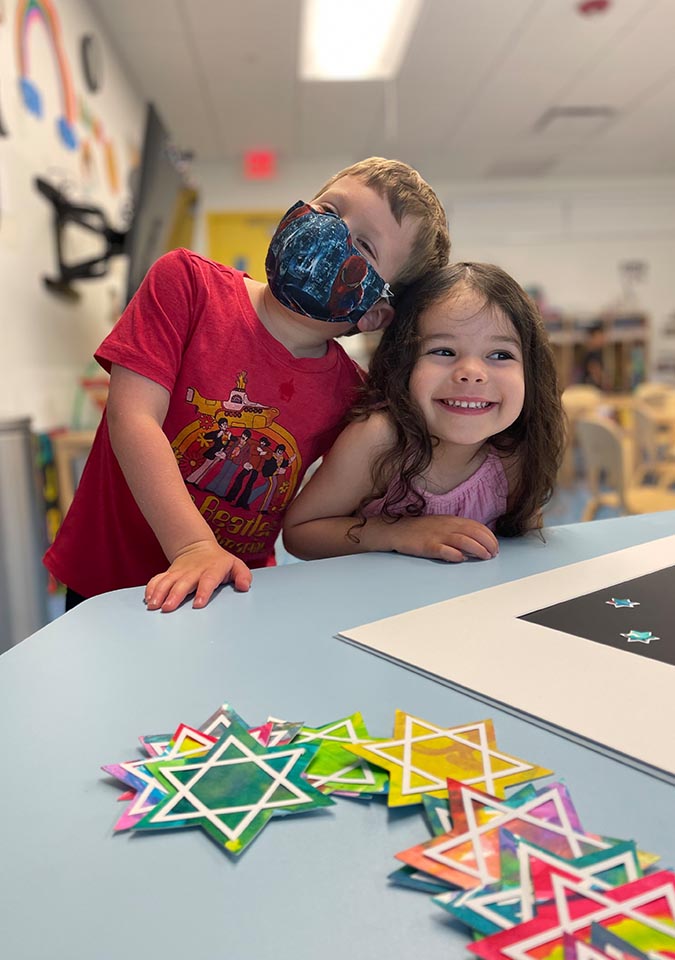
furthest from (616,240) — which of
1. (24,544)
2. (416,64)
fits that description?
(24,544)

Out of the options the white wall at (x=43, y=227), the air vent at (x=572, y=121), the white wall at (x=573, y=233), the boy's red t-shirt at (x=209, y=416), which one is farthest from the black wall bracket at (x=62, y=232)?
the white wall at (x=573, y=233)

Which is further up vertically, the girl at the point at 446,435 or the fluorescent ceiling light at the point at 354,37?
the fluorescent ceiling light at the point at 354,37

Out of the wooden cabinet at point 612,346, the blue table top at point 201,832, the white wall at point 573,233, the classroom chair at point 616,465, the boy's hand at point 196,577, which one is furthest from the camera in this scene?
the wooden cabinet at point 612,346

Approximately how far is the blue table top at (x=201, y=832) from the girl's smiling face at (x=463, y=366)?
32 centimetres

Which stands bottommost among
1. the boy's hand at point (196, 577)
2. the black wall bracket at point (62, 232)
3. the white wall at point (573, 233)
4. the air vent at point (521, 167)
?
the boy's hand at point (196, 577)

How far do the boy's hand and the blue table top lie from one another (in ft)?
0.05

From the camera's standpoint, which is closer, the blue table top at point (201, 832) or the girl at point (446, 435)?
the blue table top at point (201, 832)

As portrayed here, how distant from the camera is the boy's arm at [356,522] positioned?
2.93 ft

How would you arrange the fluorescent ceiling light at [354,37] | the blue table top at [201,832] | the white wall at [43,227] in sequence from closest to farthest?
the blue table top at [201,832], the white wall at [43,227], the fluorescent ceiling light at [354,37]

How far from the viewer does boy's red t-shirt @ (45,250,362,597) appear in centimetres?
98

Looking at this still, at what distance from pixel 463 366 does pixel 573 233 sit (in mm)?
7263

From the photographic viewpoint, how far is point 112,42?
157 inches

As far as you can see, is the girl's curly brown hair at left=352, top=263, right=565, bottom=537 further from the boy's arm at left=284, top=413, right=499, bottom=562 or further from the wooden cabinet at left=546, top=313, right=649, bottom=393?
the wooden cabinet at left=546, top=313, right=649, bottom=393

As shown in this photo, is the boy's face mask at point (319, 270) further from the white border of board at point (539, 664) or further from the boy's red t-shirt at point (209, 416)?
the white border of board at point (539, 664)
